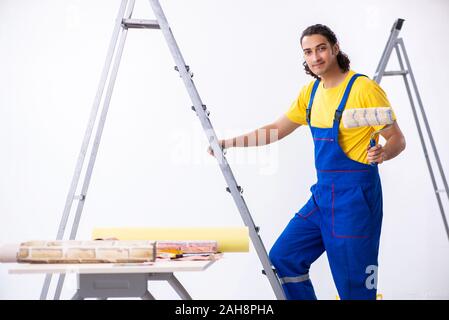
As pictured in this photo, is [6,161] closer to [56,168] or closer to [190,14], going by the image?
[56,168]

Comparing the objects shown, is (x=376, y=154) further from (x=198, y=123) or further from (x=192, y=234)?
(x=198, y=123)

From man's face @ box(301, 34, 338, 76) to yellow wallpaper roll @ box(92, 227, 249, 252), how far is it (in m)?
0.73

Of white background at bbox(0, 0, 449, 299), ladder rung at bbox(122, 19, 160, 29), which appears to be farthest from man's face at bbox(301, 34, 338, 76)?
white background at bbox(0, 0, 449, 299)

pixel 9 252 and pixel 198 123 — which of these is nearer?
pixel 9 252

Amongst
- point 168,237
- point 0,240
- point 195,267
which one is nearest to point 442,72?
point 168,237

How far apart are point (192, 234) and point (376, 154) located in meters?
0.73

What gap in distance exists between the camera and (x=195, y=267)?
1.64 meters

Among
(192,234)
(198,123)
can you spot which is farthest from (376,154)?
(198,123)

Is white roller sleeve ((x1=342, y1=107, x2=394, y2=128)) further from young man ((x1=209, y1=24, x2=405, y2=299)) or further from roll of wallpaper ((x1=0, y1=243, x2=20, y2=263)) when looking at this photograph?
roll of wallpaper ((x1=0, y1=243, x2=20, y2=263))

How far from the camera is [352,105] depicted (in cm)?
228

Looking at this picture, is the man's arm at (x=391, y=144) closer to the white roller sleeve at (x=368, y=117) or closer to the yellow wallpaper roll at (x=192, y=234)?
the white roller sleeve at (x=368, y=117)

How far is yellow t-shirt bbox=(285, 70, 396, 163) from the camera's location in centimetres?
226

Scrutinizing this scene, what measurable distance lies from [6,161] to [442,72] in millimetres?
2612

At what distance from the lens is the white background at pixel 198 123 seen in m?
3.43
